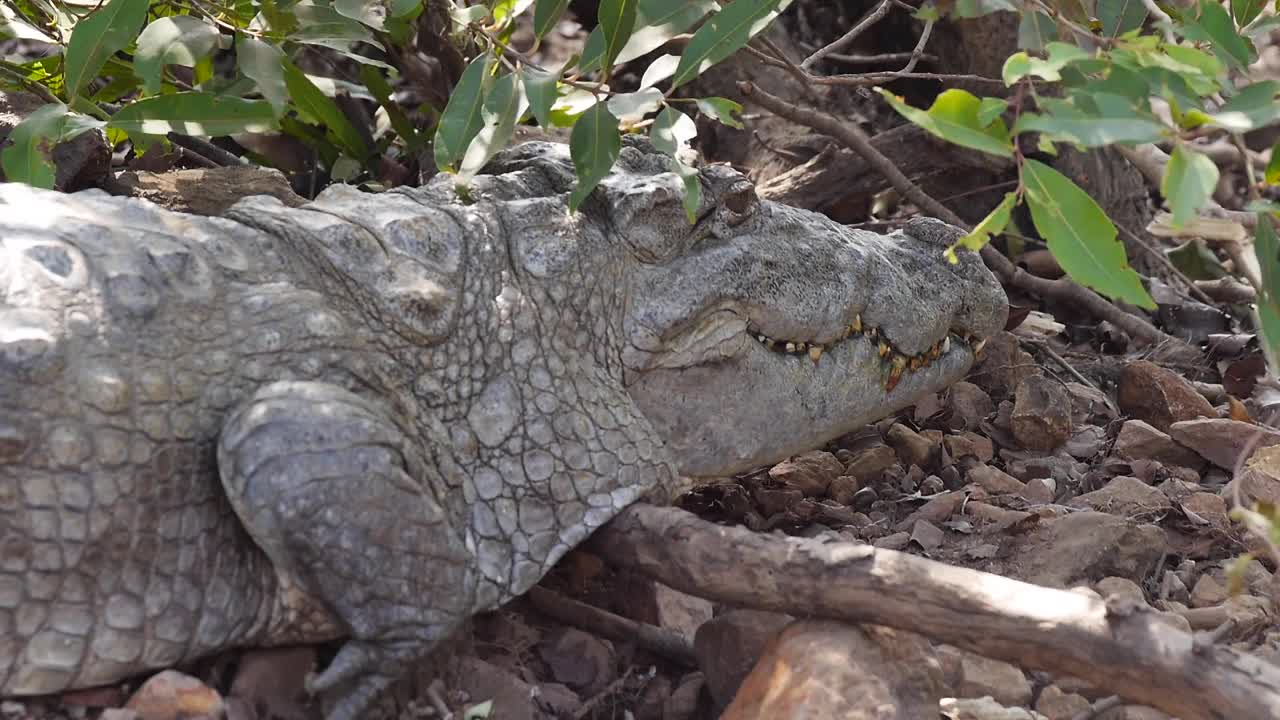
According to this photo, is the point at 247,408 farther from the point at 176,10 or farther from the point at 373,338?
the point at 176,10

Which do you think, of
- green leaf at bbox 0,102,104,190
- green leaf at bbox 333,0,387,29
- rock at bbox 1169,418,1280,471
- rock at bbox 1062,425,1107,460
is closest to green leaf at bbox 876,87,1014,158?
green leaf at bbox 333,0,387,29

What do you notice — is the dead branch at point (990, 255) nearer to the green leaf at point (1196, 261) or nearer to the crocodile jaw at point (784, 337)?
the green leaf at point (1196, 261)

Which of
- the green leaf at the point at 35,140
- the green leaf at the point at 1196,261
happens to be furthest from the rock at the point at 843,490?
the green leaf at the point at 35,140

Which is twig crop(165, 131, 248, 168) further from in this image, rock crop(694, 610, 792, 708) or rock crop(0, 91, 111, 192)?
rock crop(694, 610, 792, 708)

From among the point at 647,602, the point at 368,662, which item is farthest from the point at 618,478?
the point at 368,662

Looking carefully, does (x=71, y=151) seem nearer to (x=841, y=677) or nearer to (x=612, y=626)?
(x=612, y=626)

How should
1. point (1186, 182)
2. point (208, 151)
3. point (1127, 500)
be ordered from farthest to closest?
point (208, 151)
point (1127, 500)
point (1186, 182)

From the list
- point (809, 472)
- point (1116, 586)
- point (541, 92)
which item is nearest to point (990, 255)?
point (809, 472)
